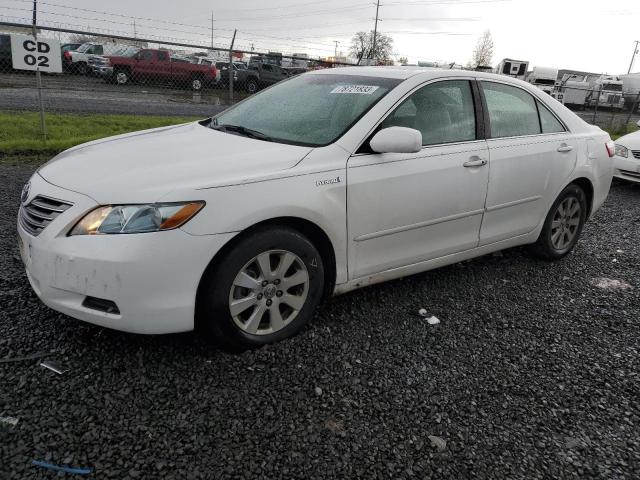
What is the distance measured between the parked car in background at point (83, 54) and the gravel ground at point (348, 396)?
793 inches

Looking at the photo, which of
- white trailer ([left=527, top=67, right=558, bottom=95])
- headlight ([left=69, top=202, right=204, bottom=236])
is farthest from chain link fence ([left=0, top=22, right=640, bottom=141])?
headlight ([left=69, top=202, right=204, bottom=236])

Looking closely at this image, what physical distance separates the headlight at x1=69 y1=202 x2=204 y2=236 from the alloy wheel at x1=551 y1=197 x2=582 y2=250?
10.7 ft

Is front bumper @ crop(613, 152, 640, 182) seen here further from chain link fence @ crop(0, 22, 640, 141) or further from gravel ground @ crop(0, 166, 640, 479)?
chain link fence @ crop(0, 22, 640, 141)

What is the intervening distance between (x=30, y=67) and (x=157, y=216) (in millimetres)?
6024

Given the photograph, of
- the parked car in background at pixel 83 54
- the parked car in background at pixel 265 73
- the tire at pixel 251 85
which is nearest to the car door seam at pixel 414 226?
the parked car in background at pixel 265 73

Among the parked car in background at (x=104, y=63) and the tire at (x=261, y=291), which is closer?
the tire at (x=261, y=291)

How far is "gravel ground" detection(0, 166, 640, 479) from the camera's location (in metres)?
2.15

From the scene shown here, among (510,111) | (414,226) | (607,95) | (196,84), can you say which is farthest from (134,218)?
(607,95)

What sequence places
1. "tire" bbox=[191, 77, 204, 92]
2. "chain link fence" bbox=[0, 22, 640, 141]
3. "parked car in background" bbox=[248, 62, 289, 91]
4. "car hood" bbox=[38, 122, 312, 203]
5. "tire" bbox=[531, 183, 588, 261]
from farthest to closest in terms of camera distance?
1. "tire" bbox=[191, 77, 204, 92]
2. "parked car in background" bbox=[248, 62, 289, 91]
3. "chain link fence" bbox=[0, 22, 640, 141]
4. "tire" bbox=[531, 183, 588, 261]
5. "car hood" bbox=[38, 122, 312, 203]

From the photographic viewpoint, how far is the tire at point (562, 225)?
4.43 m

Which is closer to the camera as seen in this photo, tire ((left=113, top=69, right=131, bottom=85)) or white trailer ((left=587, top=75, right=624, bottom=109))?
tire ((left=113, top=69, right=131, bottom=85))

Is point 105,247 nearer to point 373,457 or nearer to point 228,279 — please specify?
point 228,279

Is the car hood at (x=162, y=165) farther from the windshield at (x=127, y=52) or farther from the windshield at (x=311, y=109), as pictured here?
the windshield at (x=127, y=52)

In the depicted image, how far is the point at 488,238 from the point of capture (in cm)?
392
